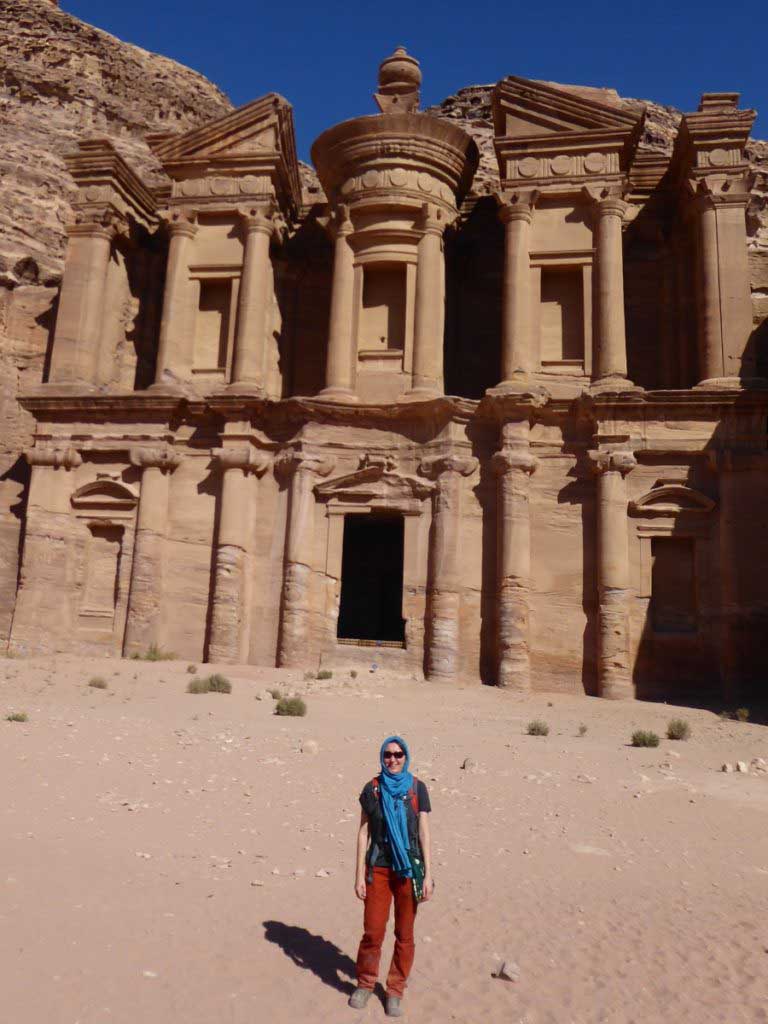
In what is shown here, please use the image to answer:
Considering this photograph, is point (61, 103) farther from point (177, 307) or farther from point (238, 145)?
point (177, 307)

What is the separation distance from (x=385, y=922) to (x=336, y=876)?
1.91 metres

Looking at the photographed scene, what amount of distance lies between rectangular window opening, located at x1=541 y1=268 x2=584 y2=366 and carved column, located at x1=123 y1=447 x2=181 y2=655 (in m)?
9.39

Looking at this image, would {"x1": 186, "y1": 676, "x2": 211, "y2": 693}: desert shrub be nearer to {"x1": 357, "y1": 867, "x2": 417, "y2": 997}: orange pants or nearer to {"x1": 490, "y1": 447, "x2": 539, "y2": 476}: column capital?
{"x1": 490, "y1": 447, "x2": 539, "y2": 476}: column capital

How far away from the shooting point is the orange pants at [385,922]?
4.31 m

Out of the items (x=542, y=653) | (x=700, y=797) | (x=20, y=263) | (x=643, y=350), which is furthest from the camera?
(x=20, y=263)

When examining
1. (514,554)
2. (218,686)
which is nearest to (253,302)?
(514,554)

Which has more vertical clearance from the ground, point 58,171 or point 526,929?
point 58,171

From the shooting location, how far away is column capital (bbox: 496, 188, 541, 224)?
19.6 m

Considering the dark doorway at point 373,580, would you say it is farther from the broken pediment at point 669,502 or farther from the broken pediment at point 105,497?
the broken pediment at point 669,502

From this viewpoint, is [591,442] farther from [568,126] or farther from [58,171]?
[58,171]

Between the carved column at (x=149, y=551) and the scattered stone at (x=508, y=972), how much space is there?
14.4m

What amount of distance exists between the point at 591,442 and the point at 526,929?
1377 centimetres

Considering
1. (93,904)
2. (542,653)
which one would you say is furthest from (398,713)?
(93,904)

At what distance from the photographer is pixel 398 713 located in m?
13.6
